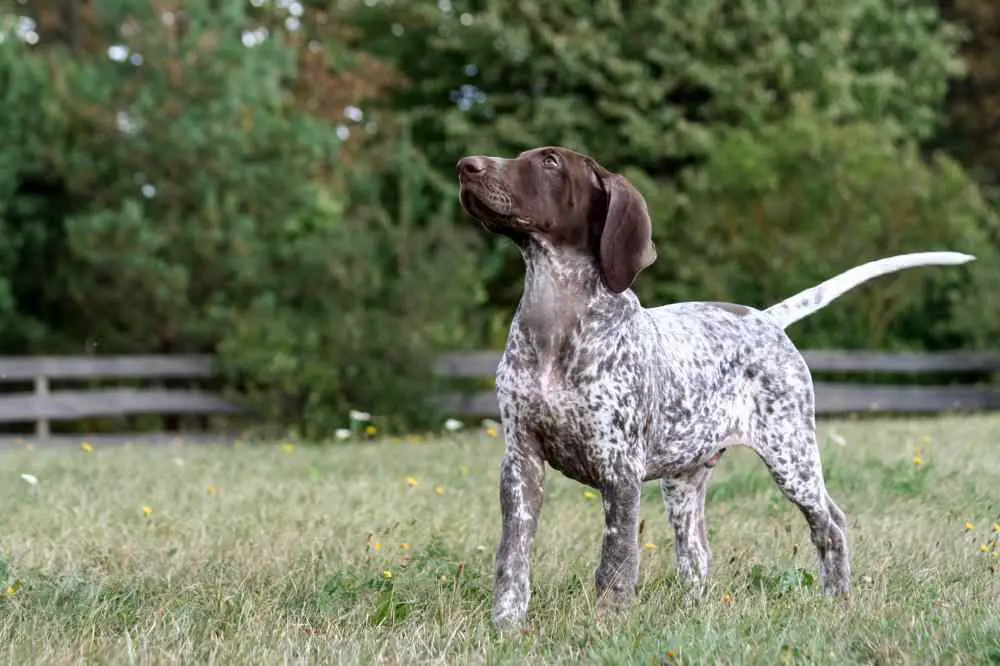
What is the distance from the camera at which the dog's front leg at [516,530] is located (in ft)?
14.6

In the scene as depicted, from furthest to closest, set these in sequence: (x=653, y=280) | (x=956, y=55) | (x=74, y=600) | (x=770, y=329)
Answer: (x=956, y=55), (x=653, y=280), (x=770, y=329), (x=74, y=600)

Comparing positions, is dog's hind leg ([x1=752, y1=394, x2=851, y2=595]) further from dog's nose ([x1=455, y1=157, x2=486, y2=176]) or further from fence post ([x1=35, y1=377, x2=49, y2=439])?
fence post ([x1=35, y1=377, x2=49, y2=439])

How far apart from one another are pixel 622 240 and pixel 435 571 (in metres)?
1.64

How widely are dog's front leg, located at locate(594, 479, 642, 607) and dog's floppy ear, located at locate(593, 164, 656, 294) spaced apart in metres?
0.71

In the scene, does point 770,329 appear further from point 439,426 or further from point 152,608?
point 439,426

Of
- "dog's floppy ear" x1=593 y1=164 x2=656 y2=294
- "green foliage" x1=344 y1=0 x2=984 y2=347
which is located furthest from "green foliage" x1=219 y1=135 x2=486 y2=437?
"dog's floppy ear" x1=593 y1=164 x2=656 y2=294

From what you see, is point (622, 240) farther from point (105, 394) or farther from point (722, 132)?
point (722, 132)

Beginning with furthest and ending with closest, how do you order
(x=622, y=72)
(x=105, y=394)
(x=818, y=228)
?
(x=622, y=72) → (x=818, y=228) → (x=105, y=394)

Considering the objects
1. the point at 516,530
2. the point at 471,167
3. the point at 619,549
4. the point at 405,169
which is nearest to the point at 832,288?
the point at 619,549

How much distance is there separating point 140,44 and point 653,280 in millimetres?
7511

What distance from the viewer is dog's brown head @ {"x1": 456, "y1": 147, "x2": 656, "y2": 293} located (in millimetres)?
4340

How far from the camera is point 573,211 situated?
446cm

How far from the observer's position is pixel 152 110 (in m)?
13.6

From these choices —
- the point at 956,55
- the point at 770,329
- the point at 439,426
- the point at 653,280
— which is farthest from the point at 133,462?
the point at 956,55
